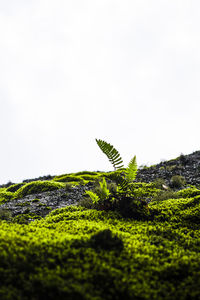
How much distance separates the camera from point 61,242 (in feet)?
14.8

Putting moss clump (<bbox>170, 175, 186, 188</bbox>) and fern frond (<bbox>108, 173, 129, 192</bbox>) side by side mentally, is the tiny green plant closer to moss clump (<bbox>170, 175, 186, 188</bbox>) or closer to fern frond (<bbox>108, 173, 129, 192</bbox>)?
fern frond (<bbox>108, 173, 129, 192</bbox>)

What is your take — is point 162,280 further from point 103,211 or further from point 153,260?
point 103,211

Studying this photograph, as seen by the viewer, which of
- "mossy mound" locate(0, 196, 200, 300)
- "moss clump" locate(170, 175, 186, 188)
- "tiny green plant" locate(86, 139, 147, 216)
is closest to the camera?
"mossy mound" locate(0, 196, 200, 300)

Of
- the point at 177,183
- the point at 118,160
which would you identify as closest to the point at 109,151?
the point at 118,160

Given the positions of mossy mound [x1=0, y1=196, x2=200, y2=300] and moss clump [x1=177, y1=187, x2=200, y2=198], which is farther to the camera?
moss clump [x1=177, y1=187, x2=200, y2=198]

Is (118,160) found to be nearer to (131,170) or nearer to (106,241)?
(131,170)

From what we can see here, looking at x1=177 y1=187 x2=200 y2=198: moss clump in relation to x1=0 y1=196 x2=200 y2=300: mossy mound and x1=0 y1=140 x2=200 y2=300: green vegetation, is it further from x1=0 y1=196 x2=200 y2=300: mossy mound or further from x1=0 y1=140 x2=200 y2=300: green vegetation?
x1=0 y1=196 x2=200 y2=300: mossy mound

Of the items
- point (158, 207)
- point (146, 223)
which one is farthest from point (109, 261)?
point (158, 207)

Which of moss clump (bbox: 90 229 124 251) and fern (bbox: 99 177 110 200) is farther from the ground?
fern (bbox: 99 177 110 200)

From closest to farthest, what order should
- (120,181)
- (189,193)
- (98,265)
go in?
(98,265) → (120,181) → (189,193)

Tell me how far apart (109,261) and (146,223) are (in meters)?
2.78

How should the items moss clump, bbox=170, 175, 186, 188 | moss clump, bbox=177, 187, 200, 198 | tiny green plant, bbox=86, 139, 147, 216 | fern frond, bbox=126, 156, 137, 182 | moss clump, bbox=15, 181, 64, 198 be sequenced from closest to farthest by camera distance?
1. tiny green plant, bbox=86, 139, 147, 216
2. fern frond, bbox=126, 156, 137, 182
3. moss clump, bbox=177, 187, 200, 198
4. moss clump, bbox=170, 175, 186, 188
5. moss clump, bbox=15, 181, 64, 198

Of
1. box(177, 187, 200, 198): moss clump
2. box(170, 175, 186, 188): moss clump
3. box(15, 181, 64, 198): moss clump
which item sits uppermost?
box(15, 181, 64, 198): moss clump

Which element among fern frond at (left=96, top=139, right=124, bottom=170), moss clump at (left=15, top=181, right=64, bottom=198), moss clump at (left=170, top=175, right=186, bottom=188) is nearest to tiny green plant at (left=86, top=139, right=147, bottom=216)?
fern frond at (left=96, top=139, right=124, bottom=170)
